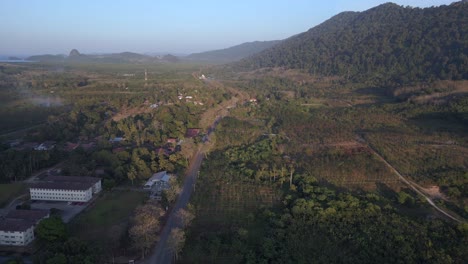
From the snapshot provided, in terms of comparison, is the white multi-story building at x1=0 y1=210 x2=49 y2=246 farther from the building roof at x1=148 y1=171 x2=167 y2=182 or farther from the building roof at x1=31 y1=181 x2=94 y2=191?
the building roof at x1=148 y1=171 x2=167 y2=182

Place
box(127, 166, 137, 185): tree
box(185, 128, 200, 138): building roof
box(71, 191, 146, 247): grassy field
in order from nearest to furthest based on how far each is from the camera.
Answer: box(71, 191, 146, 247): grassy field, box(127, 166, 137, 185): tree, box(185, 128, 200, 138): building roof

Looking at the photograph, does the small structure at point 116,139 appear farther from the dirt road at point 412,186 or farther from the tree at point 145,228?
the dirt road at point 412,186

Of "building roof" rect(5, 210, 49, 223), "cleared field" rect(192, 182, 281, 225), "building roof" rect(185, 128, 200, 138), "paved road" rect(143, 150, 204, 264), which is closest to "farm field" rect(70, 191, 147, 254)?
"building roof" rect(5, 210, 49, 223)

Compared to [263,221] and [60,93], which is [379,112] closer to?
[263,221]

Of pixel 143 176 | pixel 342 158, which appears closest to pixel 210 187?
pixel 143 176

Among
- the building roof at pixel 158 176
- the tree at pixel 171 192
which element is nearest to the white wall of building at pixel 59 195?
the building roof at pixel 158 176

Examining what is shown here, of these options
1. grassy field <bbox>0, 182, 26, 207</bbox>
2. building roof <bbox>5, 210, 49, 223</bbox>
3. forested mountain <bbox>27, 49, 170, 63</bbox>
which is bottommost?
grassy field <bbox>0, 182, 26, 207</bbox>
